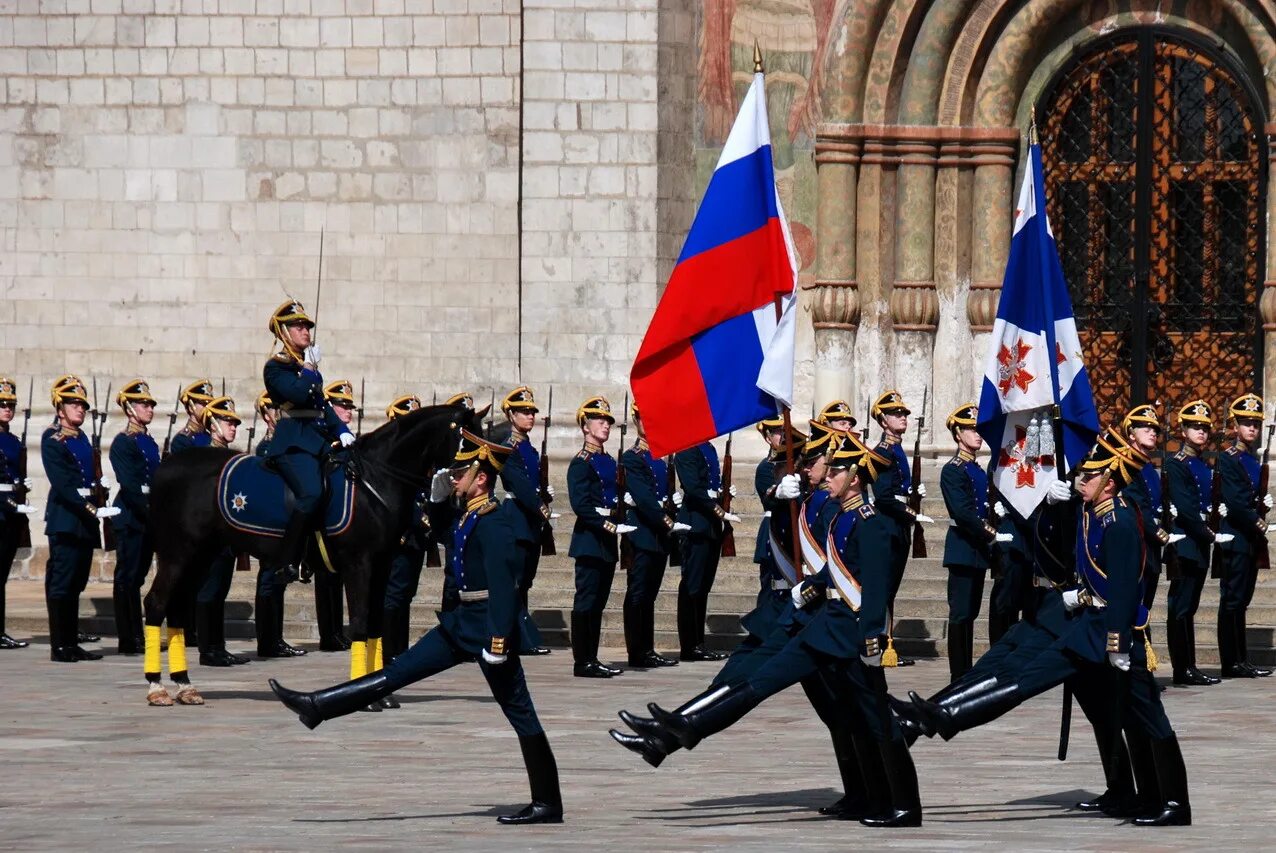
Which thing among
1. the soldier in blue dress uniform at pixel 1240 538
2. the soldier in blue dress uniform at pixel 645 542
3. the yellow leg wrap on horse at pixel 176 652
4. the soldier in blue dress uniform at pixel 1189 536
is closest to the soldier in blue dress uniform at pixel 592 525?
the soldier in blue dress uniform at pixel 645 542

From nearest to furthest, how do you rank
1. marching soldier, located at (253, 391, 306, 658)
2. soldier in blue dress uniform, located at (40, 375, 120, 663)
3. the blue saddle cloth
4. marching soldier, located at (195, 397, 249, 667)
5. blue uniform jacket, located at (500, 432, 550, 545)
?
blue uniform jacket, located at (500, 432, 550, 545), the blue saddle cloth, marching soldier, located at (195, 397, 249, 667), marching soldier, located at (253, 391, 306, 658), soldier in blue dress uniform, located at (40, 375, 120, 663)

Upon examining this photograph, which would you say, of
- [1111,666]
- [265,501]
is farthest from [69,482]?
[1111,666]

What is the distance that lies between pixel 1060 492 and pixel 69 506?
28.4ft

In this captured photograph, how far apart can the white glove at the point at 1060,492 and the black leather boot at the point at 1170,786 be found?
42.6 inches

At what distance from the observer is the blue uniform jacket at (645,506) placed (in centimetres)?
1694

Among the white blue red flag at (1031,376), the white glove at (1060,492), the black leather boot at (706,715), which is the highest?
the white blue red flag at (1031,376)

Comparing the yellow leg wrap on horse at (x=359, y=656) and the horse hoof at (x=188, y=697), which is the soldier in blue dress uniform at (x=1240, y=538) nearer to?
the yellow leg wrap on horse at (x=359, y=656)

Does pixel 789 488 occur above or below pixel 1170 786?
above

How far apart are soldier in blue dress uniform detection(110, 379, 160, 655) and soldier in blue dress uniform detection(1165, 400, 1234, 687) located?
6.33 meters

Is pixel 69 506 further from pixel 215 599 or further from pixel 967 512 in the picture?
pixel 967 512

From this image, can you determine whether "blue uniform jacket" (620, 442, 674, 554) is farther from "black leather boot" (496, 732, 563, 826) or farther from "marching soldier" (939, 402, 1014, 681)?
"black leather boot" (496, 732, 563, 826)

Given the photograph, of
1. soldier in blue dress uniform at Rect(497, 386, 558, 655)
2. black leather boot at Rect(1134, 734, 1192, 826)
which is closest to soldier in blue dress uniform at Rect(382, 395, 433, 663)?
soldier in blue dress uniform at Rect(497, 386, 558, 655)

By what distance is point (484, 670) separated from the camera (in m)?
10.5

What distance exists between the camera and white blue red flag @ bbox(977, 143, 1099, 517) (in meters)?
12.0
